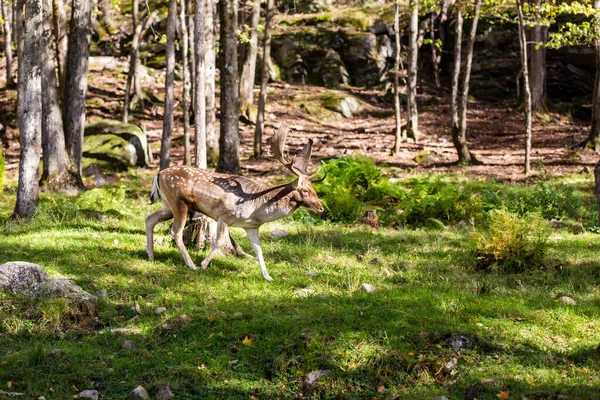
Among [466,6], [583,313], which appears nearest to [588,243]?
[583,313]

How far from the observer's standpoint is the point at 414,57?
998 inches

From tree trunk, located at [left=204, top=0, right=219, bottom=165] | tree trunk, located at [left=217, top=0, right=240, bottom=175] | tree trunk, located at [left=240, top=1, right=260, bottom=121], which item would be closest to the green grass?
tree trunk, located at [left=217, top=0, right=240, bottom=175]

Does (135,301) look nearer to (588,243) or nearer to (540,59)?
(588,243)

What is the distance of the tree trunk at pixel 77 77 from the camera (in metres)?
16.8

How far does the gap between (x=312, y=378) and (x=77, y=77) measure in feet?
41.1

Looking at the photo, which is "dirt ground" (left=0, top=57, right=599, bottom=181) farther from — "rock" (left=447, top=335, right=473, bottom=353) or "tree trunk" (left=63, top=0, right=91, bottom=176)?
"rock" (left=447, top=335, right=473, bottom=353)

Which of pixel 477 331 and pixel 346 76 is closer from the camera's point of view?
pixel 477 331

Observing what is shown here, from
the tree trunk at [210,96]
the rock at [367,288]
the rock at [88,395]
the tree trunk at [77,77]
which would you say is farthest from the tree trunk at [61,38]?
the rock at [88,395]

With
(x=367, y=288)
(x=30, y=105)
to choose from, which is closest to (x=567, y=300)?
(x=367, y=288)

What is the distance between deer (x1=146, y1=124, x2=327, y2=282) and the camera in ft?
32.5

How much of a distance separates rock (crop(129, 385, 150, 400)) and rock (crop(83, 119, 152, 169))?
15.6 m

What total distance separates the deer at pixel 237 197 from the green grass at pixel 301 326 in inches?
24.1

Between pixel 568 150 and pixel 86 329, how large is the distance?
18.6 metres

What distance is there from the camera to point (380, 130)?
2745 cm
